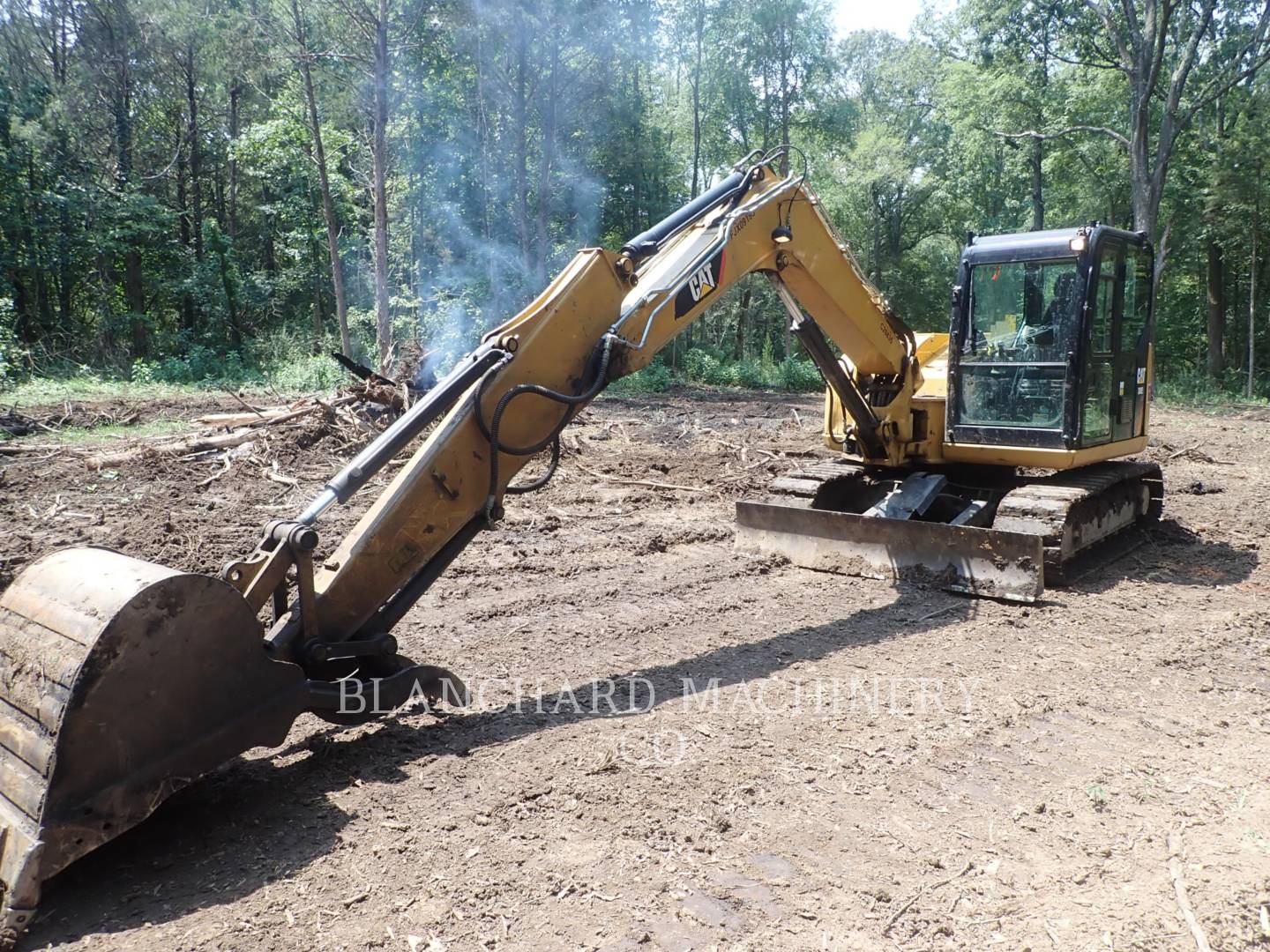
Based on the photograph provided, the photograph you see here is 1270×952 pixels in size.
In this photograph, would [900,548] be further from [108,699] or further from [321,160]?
[321,160]

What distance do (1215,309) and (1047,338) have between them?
2476cm

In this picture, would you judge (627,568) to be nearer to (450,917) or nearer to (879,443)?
(879,443)

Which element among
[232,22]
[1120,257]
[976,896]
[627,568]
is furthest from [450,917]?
[232,22]

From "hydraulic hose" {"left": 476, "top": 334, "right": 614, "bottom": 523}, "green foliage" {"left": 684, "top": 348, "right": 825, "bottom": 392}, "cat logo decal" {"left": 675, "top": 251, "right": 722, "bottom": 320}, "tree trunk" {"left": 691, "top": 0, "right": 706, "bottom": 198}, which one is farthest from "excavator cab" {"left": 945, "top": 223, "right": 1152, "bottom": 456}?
"tree trunk" {"left": 691, "top": 0, "right": 706, "bottom": 198}

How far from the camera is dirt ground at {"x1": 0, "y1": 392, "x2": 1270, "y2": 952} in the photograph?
2.65 meters

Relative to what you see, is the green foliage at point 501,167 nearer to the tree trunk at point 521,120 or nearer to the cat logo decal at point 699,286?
the tree trunk at point 521,120

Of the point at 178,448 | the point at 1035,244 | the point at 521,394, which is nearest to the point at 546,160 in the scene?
the point at 178,448

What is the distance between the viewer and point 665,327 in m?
4.74

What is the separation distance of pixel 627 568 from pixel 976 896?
165 inches

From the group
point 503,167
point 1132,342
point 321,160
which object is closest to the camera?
point 1132,342

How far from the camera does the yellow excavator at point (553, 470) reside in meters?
2.83

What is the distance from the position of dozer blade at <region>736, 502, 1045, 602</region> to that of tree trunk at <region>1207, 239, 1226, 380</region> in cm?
2458

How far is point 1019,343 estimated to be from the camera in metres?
6.40

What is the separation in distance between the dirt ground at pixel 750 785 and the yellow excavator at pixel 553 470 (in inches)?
12.7
